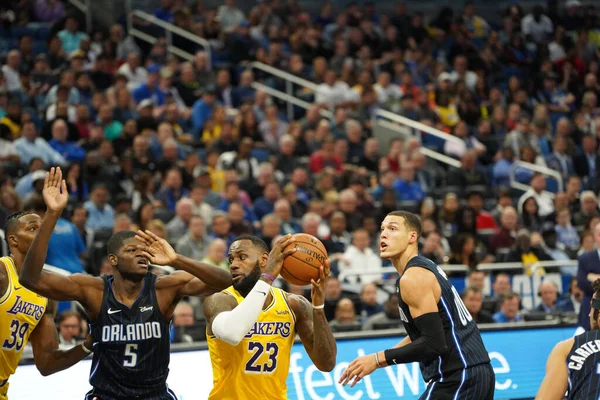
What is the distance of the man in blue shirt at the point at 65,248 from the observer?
11898 mm

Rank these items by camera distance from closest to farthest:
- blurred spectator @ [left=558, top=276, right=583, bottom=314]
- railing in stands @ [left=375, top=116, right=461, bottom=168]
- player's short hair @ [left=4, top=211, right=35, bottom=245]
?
1. player's short hair @ [left=4, top=211, right=35, bottom=245]
2. blurred spectator @ [left=558, top=276, right=583, bottom=314]
3. railing in stands @ [left=375, top=116, right=461, bottom=168]

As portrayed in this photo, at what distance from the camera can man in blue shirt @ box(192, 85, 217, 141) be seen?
54.2ft

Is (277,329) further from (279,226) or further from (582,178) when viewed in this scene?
(582,178)

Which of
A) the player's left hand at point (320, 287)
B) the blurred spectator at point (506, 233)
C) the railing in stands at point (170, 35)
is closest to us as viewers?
the player's left hand at point (320, 287)

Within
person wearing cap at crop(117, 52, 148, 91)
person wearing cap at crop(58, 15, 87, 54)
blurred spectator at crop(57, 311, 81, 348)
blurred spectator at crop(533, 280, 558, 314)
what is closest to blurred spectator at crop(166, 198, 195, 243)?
blurred spectator at crop(57, 311, 81, 348)

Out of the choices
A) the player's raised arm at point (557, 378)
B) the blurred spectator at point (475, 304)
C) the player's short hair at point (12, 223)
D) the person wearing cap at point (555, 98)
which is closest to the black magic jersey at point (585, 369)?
the player's raised arm at point (557, 378)

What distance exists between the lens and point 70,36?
58.1 feet

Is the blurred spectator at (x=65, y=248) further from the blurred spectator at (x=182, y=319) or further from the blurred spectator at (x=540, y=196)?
the blurred spectator at (x=540, y=196)

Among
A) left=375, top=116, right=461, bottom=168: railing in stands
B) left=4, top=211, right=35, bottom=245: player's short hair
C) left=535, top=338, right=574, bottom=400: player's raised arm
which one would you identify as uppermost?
left=375, top=116, right=461, bottom=168: railing in stands

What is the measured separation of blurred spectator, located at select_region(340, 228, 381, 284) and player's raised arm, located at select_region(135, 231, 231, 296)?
6339 millimetres

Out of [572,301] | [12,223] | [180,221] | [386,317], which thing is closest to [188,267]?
[12,223]

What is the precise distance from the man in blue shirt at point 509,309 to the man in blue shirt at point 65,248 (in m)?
4.96

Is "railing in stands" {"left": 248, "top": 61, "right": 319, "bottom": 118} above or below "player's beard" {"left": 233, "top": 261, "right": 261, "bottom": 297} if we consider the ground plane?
above

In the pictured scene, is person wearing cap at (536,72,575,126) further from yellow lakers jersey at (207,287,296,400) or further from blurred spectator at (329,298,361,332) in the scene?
yellow lakers jersey at (207,287,296,400)
